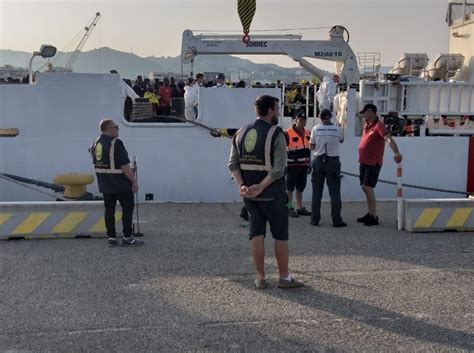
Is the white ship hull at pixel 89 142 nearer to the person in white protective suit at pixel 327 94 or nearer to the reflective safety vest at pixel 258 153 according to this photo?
the person in white protective suit at pixel 327 94

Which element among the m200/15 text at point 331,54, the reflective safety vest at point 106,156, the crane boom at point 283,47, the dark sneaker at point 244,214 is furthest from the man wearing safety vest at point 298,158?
the m200/15 text at point 331,54

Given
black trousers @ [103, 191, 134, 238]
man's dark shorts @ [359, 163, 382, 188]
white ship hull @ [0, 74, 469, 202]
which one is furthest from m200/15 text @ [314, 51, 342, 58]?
black trousers @ [103, 191, 134, 238]

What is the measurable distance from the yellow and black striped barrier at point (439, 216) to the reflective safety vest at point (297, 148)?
74.6 inches

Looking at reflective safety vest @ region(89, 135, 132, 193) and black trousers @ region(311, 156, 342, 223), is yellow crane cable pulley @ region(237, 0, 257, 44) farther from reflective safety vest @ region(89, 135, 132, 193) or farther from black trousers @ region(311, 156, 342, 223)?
reflective safety vest @ region(89, 135, 132, 193)

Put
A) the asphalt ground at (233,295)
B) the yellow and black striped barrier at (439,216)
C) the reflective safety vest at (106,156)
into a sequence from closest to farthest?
the asphalt ground at (233,295)
the reflective safety vest at (106,156)
the yellow and black striped barrier at (439,216)

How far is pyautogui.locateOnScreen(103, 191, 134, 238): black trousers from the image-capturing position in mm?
7023

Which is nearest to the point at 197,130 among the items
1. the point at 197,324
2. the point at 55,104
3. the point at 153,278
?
the point at 55,104

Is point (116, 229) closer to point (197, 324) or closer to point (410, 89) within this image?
point (197, 324)

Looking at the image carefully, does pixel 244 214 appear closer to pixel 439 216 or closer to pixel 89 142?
pixel 439 216

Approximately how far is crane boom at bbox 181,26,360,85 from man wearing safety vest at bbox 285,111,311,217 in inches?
231

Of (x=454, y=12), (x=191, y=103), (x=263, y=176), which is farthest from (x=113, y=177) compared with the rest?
(x=454, y=12)

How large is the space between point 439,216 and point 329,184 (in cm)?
159

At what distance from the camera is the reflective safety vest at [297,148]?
8880 millimetres

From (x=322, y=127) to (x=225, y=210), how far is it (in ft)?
7.73
